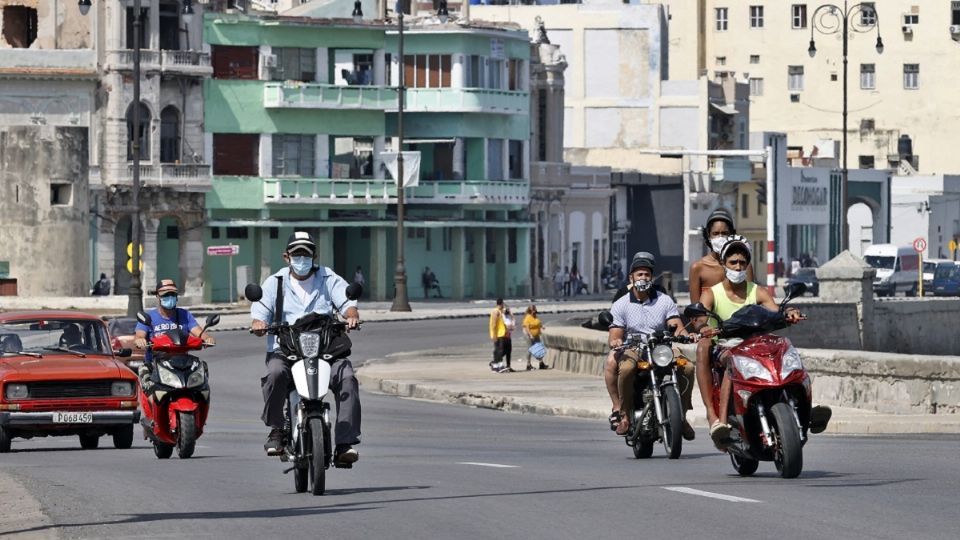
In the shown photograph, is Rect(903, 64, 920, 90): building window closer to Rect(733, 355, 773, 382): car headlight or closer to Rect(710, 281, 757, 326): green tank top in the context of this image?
Rect(710, 281, 757, 326): green tank top

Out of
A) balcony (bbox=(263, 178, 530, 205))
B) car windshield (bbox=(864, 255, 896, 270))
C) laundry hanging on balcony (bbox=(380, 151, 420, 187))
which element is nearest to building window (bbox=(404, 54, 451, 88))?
balcony (bbox=(263, 178, 530, 205))

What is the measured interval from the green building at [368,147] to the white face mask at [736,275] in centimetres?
6436

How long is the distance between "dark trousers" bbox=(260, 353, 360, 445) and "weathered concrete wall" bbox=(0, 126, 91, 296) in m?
Result: 59.6

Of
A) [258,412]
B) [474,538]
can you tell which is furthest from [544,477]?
[258,412]

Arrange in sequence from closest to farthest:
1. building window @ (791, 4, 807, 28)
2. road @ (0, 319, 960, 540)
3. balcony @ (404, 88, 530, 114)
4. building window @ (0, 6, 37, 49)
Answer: road @ (0, 319, 960, 540), building window @ (0, 6, 37, 49), balcony @ (404, 88, 530, 114), building window @ (791, 4, 807, 28)

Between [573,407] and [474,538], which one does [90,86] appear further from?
[474,538]

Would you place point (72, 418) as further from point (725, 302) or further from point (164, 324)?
point (725, 302)

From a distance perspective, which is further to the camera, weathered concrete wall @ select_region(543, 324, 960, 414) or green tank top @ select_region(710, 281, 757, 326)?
weathered concrete wall @ select_region(543, 324, 960, 414)

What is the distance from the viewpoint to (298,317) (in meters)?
16.0

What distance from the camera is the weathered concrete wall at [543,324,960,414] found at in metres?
26.2

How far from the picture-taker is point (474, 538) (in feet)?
41.1

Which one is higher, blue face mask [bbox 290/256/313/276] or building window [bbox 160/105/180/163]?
building window [bbox 160/105/180/163]

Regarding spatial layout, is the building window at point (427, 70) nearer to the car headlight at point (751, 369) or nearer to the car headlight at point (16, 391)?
the car headlight at point (16, 391)

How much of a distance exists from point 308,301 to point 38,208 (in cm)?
5974
